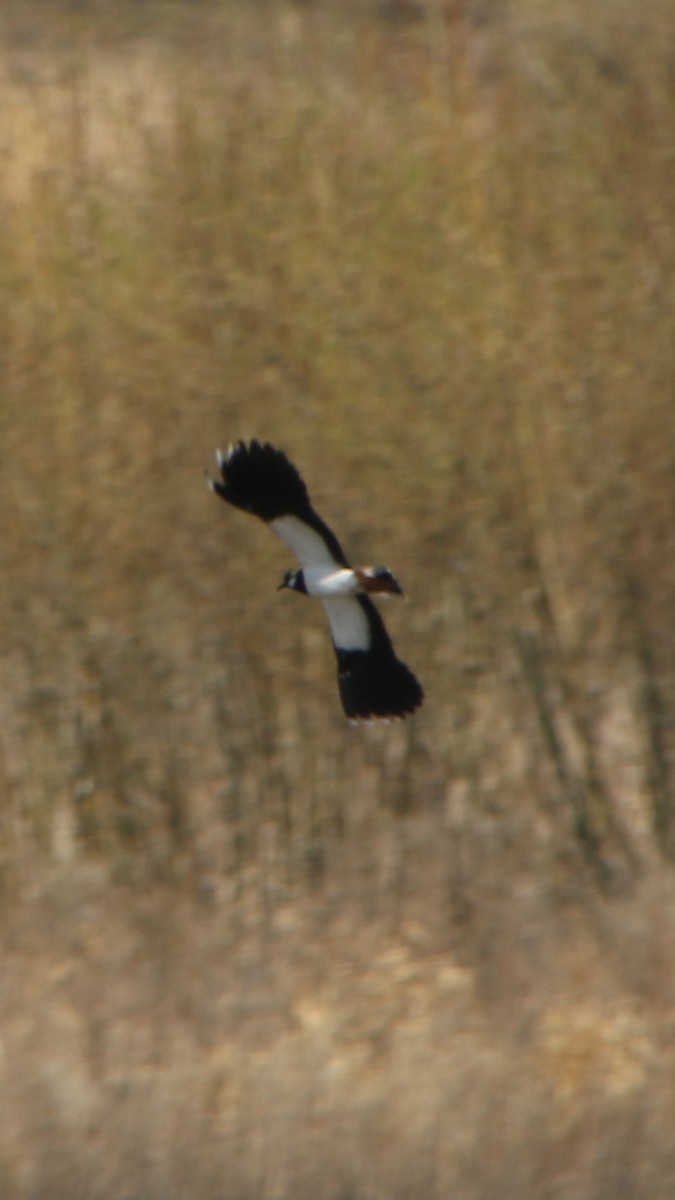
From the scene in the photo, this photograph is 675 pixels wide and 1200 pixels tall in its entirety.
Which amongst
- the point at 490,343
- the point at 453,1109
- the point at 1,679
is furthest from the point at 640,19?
the point at 453,1109

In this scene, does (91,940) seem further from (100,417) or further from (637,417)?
(637,417)

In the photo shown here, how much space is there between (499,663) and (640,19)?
5.90 ft

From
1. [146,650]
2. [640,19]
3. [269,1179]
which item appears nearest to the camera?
[269,1179]

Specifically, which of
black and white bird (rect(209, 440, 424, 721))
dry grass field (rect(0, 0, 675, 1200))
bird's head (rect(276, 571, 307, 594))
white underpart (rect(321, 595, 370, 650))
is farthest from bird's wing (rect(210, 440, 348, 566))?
dry grass field (rect(0, 0, 675, 1200))

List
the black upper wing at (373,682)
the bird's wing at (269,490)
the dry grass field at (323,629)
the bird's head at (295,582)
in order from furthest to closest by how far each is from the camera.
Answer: the dry grass field at (323,629) → the black upper wing at (373,682) → the bird's head at (295,582) → the bird's wing at (269,490)

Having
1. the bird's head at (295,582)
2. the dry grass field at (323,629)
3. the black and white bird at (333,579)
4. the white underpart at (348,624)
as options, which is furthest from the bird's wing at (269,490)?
the dry grass field at (323,629)

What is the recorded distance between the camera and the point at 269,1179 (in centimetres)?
596

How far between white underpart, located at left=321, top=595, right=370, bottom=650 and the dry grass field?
1.17 m

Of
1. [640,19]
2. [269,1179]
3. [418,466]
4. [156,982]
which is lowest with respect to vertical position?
[269,1179]

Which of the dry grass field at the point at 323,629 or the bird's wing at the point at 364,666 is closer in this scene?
the bird's wing at the point at 364,666

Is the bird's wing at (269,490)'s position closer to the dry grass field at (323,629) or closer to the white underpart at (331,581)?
the white underpart at (331,581)

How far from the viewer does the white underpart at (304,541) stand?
490 centimetres

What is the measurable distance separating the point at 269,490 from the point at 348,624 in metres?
0.46

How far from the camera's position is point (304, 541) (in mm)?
4945
